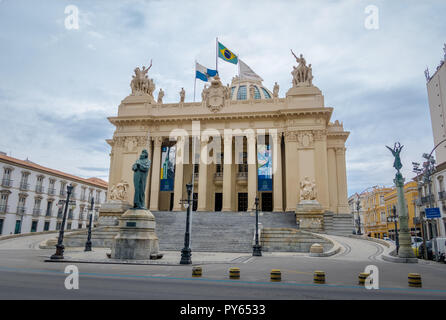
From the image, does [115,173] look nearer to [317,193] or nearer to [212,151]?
[212,151]

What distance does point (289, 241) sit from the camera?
22.5 m

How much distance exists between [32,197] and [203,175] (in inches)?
1027

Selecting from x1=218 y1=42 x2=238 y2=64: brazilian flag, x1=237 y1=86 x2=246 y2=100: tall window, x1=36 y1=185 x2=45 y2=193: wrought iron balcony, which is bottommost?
x1=36 y1=185 x2=45 y2=193: wrought iron balcony

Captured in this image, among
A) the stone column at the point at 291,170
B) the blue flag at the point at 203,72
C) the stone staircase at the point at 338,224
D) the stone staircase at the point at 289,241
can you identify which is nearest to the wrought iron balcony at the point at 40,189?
the blue flag at the point at 203,72

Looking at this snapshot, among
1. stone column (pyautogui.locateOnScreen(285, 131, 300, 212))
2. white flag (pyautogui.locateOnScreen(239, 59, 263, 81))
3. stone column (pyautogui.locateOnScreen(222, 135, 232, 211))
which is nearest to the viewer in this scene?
stone column (pyautogui.locateOnScreen(285, 131, 300, 212))

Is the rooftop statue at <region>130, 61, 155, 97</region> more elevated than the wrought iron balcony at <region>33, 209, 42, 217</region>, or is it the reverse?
the rooftop statue at <region>130, 61, 155, 97</region>

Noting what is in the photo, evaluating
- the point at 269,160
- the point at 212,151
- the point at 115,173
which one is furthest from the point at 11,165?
the point at 269,160

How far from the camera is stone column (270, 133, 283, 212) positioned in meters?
34.0

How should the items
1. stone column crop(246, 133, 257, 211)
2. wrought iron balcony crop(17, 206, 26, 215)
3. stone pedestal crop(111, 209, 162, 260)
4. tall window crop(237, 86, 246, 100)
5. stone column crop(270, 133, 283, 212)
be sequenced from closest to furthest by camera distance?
1. stone pedestal crop(111, 209, 162, 260)
2. stone column crop(270, 133, 283, 212)
3. stone column crop(246, 133, 257, 211)
4. wrought iron balcony crop(17, 206, 26, 215)
5. tall window crop(237, 86, 246, 100)

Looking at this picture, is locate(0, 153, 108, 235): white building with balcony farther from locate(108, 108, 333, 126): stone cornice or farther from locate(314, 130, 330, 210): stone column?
locate(314, 130, 330, 210): stone column

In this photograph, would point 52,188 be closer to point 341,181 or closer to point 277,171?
→ point 277,171

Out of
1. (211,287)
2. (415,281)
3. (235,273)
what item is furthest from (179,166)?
(415,281)

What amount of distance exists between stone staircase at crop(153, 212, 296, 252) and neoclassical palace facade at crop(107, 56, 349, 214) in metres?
3.31

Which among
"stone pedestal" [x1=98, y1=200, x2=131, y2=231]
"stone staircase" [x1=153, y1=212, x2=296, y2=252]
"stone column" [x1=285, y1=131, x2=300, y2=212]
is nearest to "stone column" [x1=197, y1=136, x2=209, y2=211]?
"stone staircase" [x1=153, y1=212, x2=296, y2=252]
